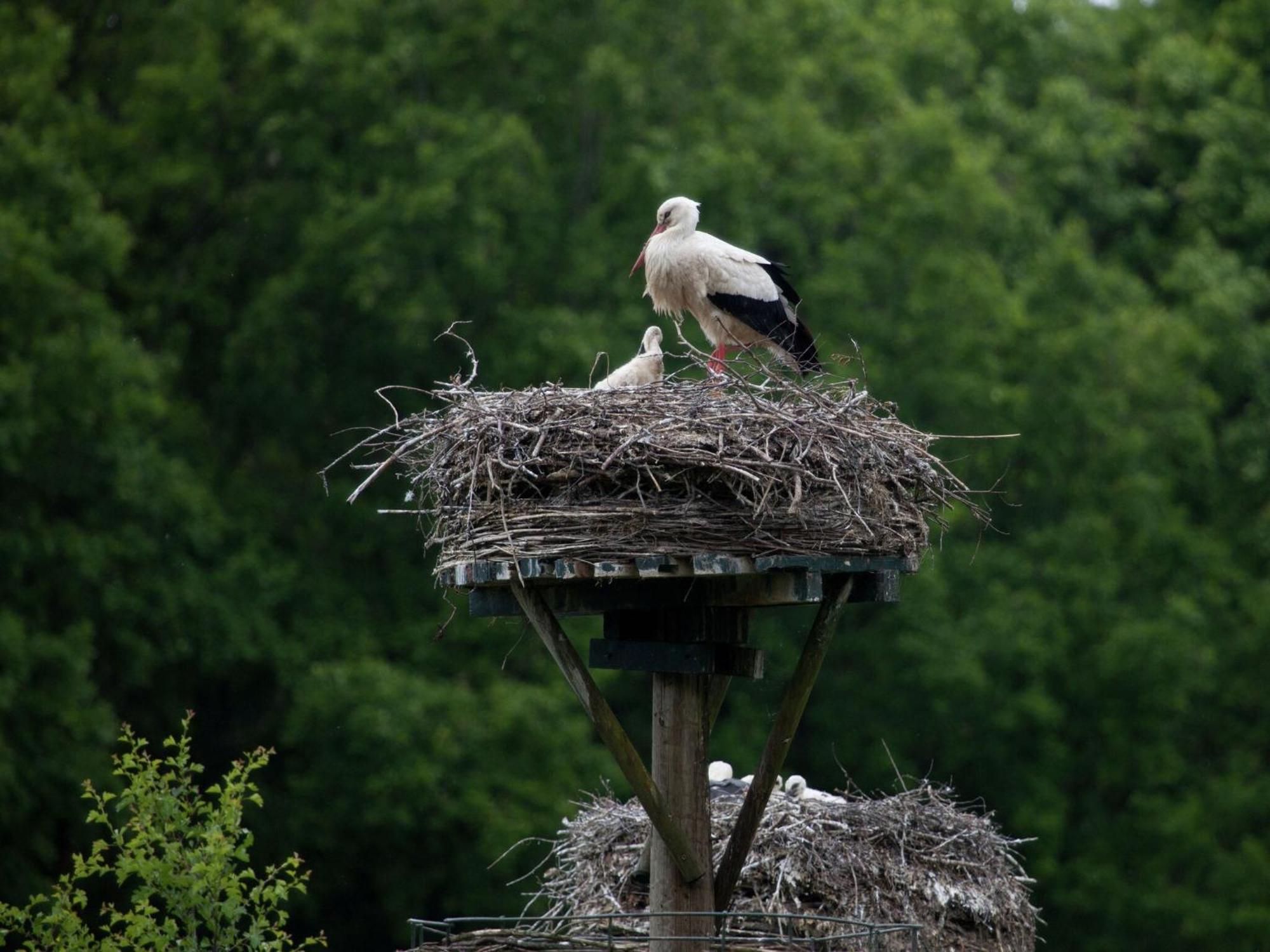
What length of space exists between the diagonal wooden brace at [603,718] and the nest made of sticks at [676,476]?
0.26 metres

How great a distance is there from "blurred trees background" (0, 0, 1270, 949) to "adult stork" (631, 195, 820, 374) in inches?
291

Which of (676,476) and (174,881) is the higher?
(676,476)

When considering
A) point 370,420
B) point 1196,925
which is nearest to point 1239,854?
point 1196,925

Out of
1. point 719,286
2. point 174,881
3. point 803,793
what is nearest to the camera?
point 174,881

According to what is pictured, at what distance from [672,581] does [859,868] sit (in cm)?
187

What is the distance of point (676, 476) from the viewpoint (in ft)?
20.6

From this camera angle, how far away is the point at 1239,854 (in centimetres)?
1836

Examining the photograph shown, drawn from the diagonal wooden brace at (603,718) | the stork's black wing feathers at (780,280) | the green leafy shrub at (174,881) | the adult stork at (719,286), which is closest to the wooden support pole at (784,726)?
the diagonal wooden brace at (603,718)

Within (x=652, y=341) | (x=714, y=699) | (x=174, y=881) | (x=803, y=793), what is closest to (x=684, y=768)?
(x=714, y=699)

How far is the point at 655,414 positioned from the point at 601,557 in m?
0.70

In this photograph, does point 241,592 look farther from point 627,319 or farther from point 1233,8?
point 1233,8

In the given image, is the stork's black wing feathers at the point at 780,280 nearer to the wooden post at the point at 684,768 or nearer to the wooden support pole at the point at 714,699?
the wooden support pole at the point at 714,699

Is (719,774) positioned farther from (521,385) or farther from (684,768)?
(521,385)

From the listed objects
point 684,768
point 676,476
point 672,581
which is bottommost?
point 684,768
